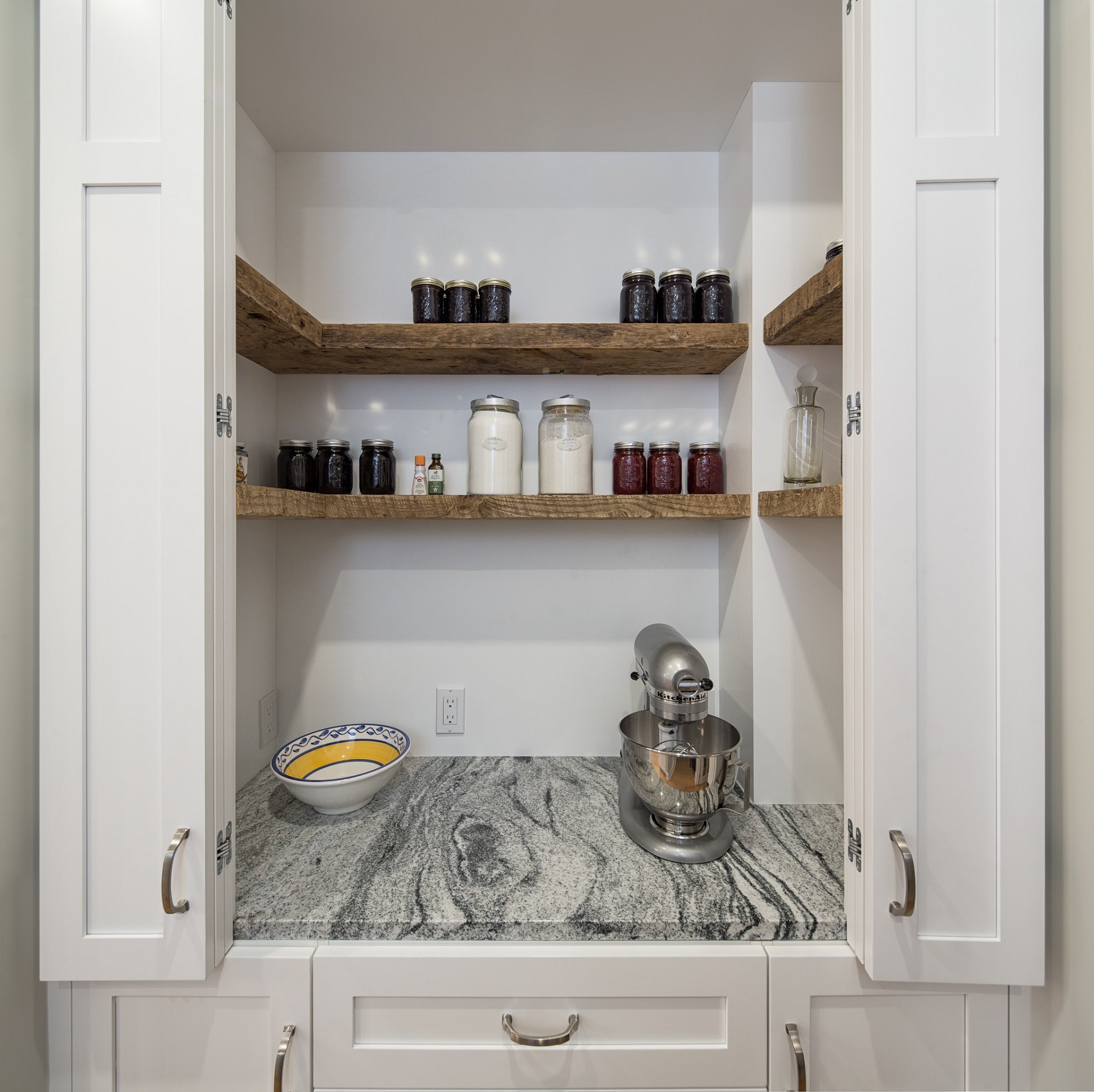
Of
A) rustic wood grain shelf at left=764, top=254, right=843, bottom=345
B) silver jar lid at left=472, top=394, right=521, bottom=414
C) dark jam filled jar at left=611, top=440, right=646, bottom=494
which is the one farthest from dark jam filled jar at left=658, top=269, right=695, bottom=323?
silver jar lid at left=472, top=394, right=521, bottom=414

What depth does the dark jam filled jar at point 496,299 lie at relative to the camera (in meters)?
1.20

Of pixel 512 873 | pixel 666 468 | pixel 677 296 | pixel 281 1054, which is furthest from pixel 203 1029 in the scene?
pixel 677 296

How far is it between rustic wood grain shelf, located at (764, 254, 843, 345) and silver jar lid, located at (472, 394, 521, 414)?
53 cm

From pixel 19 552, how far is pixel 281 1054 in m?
0.75

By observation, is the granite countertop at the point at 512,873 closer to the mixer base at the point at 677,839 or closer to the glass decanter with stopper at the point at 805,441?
the mixer base at the point at 677,839

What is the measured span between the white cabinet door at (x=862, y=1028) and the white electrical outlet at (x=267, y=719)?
109 centimetres

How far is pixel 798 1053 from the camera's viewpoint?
783 millimetres

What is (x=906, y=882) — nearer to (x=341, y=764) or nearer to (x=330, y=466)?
(x=341, y=764)

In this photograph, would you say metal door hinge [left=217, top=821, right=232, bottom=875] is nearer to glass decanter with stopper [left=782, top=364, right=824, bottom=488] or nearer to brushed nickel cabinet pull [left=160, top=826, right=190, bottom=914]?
brushed nickel cabinet pull [left=160, top=826, right=190, bottom=914]

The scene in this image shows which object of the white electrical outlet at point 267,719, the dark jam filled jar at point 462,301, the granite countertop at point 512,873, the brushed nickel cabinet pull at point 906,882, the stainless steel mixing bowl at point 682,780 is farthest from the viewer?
the white electrical outlet at point 267,719

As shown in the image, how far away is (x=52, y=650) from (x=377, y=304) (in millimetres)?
966

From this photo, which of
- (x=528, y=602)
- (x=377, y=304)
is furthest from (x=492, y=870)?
(x=377, y=304)

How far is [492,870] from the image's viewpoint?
0.94 meters

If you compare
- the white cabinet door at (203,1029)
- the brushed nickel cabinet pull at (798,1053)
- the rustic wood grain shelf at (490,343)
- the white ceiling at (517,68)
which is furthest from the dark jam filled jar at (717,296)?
the white cabinet door at (203,1029)
